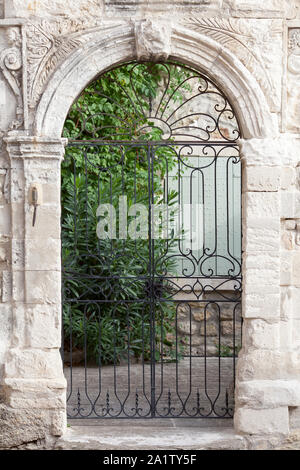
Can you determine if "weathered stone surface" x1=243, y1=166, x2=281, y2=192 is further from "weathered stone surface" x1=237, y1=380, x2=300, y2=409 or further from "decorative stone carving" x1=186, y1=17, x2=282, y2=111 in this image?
"weathered stone surface" x1=237, y1=380, x2=300, y2=409

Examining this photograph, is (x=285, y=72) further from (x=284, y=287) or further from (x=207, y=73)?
(x=284, y=287)

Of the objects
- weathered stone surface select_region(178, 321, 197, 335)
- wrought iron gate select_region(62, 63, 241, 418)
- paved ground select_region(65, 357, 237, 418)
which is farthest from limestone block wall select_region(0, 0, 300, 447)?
weathered stone surface select_region(178, 321, 197, 335)

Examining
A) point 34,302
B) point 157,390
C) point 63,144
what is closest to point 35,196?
point 63,144

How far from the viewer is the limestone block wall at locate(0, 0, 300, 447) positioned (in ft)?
16.6

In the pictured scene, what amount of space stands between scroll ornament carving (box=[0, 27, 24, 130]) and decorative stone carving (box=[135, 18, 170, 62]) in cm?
94

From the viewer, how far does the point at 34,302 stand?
16.7 ft

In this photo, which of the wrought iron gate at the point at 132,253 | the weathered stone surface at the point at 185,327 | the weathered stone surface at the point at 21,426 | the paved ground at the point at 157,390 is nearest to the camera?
the weathered stone surface at the point at 21,426

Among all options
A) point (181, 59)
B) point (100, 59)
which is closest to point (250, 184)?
point (181, 59)

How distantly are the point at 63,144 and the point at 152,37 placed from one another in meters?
1.09

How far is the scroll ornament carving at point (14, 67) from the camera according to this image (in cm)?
509

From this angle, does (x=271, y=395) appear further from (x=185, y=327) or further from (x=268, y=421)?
(x=185, y=327)

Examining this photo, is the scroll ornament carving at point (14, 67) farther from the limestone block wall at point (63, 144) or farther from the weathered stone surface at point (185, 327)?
the weathered stone surface at point (185, 327)

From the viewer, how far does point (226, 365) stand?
8.35m

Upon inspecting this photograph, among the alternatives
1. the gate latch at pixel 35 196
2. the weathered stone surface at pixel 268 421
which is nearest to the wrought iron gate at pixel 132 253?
the weathered stone surface at pixel 268 421
